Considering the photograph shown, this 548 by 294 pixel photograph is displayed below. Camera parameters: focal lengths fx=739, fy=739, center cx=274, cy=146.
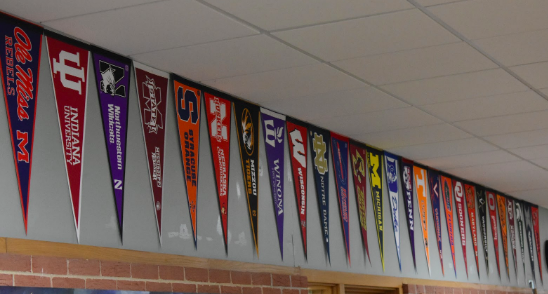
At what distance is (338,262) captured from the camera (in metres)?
6.08

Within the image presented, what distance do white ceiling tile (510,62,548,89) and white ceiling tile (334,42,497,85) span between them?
217mm

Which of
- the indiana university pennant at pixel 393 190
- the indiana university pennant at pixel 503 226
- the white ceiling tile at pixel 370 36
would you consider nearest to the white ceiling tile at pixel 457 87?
the white ceiling tile at pixel 370 36

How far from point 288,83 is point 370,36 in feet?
3.00

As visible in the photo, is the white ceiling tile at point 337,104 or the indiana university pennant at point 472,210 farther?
the indiana university pennant at point 472,210

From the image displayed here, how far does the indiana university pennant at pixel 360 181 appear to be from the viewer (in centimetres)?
652

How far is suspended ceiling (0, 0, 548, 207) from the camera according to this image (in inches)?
147

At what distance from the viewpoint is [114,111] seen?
416 cm

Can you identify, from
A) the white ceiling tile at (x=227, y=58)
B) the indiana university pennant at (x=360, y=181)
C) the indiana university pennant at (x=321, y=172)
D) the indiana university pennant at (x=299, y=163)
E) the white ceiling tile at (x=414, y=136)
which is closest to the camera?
the white ceiling tile at (x=227, y=58)

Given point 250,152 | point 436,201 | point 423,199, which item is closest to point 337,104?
point 250,152

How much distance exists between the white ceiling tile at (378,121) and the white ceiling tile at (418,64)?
83 cm

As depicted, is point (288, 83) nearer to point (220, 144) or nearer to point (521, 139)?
point (220, 144)

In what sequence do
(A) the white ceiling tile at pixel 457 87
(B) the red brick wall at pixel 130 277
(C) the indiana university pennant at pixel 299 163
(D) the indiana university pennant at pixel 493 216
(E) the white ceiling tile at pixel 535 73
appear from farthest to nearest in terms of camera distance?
(D) the indiana university pennant at pixel 493 216 → (C) the indiana university pennant at pixel 299 163 → (A) the white ceiling tile at pixel 457 87 → (E) the white ceiling tile at pixel 535 73 → (B) the red brick wall at pixel 130 277

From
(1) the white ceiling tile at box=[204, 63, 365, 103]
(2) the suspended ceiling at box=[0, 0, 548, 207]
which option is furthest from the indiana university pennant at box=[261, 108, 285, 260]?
(1) the white ceiling tile at box=[204, 63, 365, 103]

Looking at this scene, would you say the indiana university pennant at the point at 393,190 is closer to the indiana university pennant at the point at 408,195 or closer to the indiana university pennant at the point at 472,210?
the indiana university pennant at the point at 408,195
